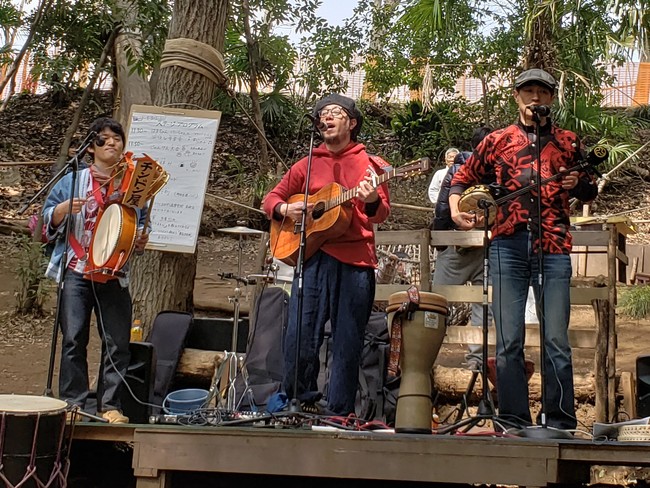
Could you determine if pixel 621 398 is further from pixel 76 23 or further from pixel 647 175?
pixel 647 175

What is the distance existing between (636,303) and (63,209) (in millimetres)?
7496

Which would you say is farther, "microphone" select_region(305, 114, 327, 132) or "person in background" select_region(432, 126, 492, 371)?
"person in background" select_region(432, 126, 492, 371)

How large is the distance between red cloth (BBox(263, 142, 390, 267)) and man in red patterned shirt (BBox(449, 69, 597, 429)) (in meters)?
0.47

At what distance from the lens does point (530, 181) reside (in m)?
4.11

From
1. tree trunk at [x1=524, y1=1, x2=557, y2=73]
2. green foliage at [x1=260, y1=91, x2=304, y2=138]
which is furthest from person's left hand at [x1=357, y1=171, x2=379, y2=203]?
green foliage at [x1=260, y1=91, x2=304, y2=138]

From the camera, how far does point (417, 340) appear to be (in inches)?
164

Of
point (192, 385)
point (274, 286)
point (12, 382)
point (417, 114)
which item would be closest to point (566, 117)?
point (417, 114)

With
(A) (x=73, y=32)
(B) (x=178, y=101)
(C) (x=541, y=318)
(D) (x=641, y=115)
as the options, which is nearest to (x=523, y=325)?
(C) (x=541, y=318)

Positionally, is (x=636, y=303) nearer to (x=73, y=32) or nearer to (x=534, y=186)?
(x=534, y=186)

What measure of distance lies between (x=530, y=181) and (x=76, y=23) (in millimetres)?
7028

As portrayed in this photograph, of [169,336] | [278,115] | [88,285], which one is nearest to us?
[88,285]

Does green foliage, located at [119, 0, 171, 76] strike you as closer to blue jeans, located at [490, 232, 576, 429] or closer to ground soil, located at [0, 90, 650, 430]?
ground soil, located at [0, 90, 650, 430]

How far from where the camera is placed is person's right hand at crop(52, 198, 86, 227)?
4.36 m

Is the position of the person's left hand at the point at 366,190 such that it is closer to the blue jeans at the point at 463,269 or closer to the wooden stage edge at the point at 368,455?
the wooden stage edge at the point at 368,455
